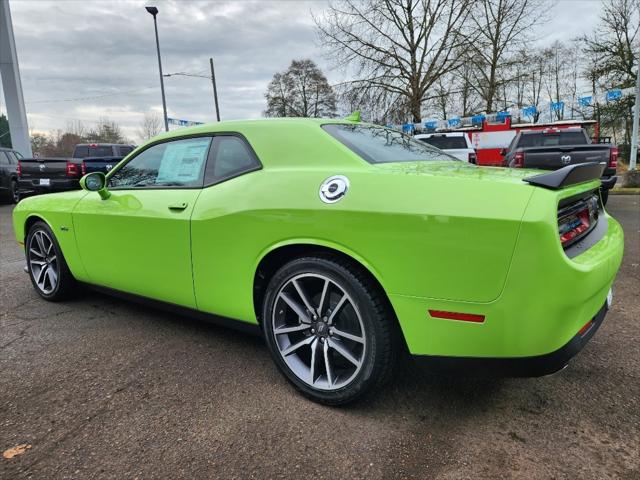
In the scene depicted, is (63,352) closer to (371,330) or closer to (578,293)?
(371,330)

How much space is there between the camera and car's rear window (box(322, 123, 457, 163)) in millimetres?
2412

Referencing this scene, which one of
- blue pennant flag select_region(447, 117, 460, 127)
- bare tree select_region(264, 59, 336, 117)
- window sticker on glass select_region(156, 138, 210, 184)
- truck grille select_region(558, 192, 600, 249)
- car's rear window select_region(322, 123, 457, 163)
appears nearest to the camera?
truck grille select_region(558, 192, 600, 249)

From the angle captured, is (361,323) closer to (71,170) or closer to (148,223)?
(148,223)

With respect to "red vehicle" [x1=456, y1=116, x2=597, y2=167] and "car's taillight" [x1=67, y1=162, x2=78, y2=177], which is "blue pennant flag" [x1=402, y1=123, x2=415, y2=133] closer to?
"red vehicle" [x1=456, y1=116, x2=597, y2=167]

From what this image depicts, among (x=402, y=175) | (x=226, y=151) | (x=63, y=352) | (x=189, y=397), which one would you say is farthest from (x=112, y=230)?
(x=402, y=175)

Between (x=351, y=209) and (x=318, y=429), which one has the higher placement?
(x=351, y=209)

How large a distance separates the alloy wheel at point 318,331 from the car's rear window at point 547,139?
943 cm

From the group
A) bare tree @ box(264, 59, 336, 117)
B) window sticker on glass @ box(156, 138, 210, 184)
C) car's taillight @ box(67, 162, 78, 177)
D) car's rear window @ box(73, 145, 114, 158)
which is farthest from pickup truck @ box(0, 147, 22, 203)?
bare tree @ box(264, 59, 336, 117)

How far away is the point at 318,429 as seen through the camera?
208 cm

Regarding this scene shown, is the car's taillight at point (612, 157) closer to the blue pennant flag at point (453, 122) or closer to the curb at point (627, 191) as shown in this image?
the curb at point (627, 191)

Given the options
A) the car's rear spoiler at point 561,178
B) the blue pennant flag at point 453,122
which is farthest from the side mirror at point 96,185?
the blue pennant flag at point 453,122

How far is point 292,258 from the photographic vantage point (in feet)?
7.74

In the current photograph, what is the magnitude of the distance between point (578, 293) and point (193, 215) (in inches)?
77.5

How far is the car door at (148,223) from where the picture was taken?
9.04ft
